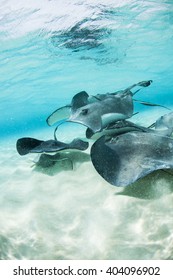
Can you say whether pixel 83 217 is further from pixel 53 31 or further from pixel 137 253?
pixel 53 31

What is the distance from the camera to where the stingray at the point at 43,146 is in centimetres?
449

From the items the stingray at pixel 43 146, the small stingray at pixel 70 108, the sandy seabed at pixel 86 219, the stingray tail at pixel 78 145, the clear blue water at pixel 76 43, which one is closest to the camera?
the sandy seabed at pixel 86 219

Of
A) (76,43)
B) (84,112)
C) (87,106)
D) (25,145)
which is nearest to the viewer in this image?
(25,145)

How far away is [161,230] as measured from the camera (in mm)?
2889

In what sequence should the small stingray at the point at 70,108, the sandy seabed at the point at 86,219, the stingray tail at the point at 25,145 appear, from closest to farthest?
the sandy seabed at the point at 86,219 < the stingray tail at the point at 25,145 < the small stingray at the point at 70,108

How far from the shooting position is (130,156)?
3.45 metres

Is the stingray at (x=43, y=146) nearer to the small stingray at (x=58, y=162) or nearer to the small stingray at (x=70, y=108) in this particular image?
the small stingray at (x=58, y=162)


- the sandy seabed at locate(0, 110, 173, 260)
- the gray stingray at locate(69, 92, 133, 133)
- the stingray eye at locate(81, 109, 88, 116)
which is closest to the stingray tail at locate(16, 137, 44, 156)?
the sandy seabed at locate(0, 110, 173, 260)

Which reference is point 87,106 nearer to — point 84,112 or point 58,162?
point 84,112

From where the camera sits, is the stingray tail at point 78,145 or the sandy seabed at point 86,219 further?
the stingray tail at point 78,145

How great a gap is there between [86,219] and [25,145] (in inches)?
85.8

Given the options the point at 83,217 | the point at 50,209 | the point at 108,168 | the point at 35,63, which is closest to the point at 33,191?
the point at 50,209

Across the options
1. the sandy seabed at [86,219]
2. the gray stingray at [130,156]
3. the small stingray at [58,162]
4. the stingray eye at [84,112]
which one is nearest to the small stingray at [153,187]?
the sandy seabed at [86,219]

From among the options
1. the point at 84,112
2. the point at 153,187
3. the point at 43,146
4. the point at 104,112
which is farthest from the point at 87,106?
the point at 153,187
